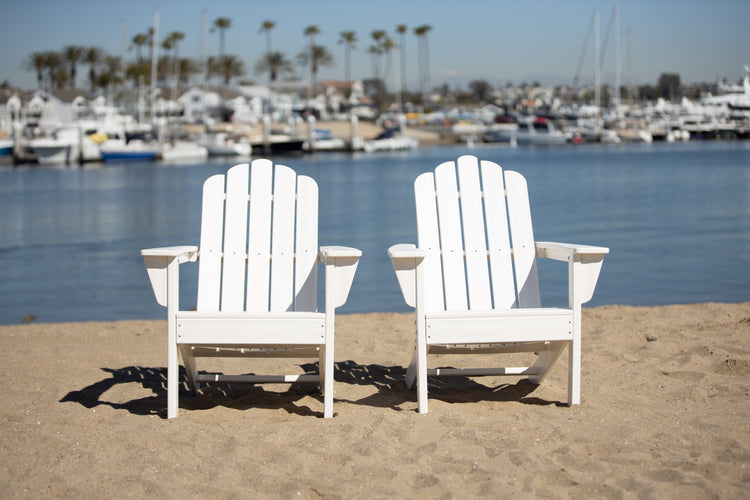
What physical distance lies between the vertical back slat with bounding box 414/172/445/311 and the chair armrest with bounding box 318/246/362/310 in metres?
0.44

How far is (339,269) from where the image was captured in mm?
3381

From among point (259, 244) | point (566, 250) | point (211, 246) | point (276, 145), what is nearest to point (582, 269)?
point (566, 250)

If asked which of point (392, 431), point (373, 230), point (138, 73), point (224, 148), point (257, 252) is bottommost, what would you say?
point (373, 230)

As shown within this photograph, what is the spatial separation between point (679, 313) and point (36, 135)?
62.2 metres

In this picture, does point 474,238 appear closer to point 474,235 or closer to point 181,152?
point 474,235

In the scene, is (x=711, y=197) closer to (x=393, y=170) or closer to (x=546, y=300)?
(x=546, y=300)

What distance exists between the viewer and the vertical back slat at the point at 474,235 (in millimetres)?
3787

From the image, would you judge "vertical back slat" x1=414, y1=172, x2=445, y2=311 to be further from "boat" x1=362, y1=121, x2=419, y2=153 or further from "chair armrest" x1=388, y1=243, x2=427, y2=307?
"boat" x1=362, y1=121, x2=419, y2=153

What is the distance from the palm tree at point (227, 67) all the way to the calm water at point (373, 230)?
5635 centimetres

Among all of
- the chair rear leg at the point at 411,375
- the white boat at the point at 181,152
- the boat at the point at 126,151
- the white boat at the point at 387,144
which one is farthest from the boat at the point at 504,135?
the chair rear leg at the point at 411,375

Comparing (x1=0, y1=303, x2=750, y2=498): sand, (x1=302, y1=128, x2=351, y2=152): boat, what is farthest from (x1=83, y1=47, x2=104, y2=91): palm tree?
(x1=0, y1=303, x2=750, y2=498): sand

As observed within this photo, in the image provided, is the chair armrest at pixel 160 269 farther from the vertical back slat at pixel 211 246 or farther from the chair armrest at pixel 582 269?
the chair armrest at pixel 582 269

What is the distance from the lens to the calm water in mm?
8500

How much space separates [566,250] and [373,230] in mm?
12892
